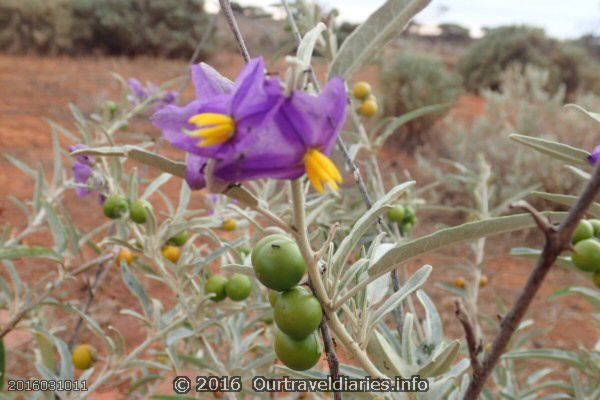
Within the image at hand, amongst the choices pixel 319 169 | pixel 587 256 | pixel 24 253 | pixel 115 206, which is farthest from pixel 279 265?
pixel 24 253

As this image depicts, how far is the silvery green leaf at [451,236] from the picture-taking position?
0.55 metres

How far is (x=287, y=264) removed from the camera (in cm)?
62

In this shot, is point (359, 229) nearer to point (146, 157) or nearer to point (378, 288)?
point (378, 288)

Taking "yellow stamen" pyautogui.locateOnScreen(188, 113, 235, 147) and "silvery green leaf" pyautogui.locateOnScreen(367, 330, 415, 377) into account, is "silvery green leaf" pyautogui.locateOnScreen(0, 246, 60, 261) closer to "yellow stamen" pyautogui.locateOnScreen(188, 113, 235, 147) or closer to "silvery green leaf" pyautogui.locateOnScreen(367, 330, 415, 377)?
"silvery green leaf" pyautogui.locateOnScreen(367, 330, 415, 377)

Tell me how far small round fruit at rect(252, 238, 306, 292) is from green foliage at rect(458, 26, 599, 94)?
10446 mm

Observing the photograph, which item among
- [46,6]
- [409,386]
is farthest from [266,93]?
[46,6]

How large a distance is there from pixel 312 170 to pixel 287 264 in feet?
0.56

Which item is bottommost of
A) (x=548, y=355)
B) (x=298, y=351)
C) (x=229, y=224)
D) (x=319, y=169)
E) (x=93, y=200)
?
(x=93, y=200)

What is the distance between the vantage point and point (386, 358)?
79 cm

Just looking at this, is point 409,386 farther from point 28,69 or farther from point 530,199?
Answer: point 28,69

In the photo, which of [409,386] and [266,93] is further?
[409,386]

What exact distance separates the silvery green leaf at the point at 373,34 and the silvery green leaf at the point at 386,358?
40cm

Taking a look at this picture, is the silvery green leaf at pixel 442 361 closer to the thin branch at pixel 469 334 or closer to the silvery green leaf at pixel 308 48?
the thin branch at pixel 469 334

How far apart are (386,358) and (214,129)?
487 millimetres
